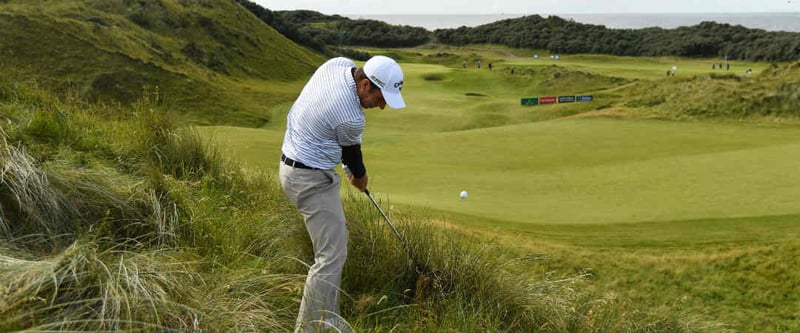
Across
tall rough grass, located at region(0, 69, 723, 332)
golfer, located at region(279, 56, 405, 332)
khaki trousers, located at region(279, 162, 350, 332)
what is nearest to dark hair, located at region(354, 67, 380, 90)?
golfer, located at region(279, 56, 405, 332)

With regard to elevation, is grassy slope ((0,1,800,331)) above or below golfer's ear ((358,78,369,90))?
below

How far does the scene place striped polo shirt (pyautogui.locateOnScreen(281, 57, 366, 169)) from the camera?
368cm

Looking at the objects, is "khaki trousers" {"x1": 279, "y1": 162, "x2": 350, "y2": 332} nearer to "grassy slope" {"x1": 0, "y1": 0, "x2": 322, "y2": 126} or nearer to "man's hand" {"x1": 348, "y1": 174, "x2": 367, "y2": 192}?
"man's hand" {"x1": 348, "y1": 174, "x2": 367, "y2": 192}

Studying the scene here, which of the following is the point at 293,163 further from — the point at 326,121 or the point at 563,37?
the point at 563,37

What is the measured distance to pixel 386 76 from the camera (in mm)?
3682

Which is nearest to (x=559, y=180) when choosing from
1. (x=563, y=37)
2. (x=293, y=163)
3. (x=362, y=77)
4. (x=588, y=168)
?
(x=588, y=168)

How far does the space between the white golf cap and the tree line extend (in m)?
51.0

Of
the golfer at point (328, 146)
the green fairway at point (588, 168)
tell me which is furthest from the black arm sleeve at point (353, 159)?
the green fairway at point (588, 168)

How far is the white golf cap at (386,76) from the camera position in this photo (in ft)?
12.1

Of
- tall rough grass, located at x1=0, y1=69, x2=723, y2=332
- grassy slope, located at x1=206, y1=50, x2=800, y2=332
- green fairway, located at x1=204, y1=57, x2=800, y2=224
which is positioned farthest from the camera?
green fairway, located at x1=204, y1=57, x2=800, y2=224

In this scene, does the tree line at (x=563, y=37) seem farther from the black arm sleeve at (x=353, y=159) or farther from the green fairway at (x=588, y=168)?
the black arm sleeve at (x=353, y=159)

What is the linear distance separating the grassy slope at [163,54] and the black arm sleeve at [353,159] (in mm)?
5147

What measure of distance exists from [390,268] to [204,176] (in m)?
2.85

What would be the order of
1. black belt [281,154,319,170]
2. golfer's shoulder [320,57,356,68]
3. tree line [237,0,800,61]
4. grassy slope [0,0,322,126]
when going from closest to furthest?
black belt [281,154,319,170]
golfer's shoulder [320,57,356,68]
grassy slope [0,0,322,126]
tree line [237,0,800,61]
